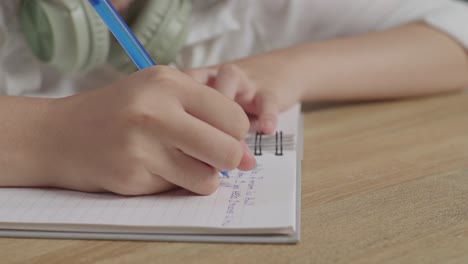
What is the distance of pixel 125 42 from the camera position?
564 mm

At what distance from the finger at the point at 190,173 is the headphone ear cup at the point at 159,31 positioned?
1.03 ft

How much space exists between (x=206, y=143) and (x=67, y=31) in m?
0.34

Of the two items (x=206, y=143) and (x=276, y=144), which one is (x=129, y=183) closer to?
(x=206, y=143)

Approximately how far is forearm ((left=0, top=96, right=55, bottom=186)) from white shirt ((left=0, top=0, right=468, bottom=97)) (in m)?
0.37

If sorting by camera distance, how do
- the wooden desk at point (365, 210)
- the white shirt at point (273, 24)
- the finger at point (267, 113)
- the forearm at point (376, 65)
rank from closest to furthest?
the wooden desk at point (365, 210) → the finger at point (267, 113) → the forearm at point (376, 65) → the white shirt at point (273, 24)

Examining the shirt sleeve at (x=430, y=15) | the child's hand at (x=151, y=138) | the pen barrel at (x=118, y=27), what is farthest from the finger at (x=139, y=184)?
the shirt sleeve at (x=430, y=15)

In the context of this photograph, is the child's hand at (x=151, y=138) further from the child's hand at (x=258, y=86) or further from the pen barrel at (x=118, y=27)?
the child's hand at (x=258, y=86)

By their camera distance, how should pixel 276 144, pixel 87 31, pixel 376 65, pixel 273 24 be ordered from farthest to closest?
1. pixel 273 24
2. pixel 376 65
3. pixel 87 31
4. pixel 276 144

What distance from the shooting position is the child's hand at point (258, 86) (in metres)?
0.70

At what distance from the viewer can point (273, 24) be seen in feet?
3.46

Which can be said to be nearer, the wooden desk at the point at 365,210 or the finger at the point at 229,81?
the wooden desk at the point at 365,210

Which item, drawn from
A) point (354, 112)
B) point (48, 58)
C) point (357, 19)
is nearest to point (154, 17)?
point (48, 58)

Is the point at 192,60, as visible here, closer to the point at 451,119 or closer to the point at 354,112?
the point at 354,112

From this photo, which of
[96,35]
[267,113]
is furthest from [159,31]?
[267,113]
